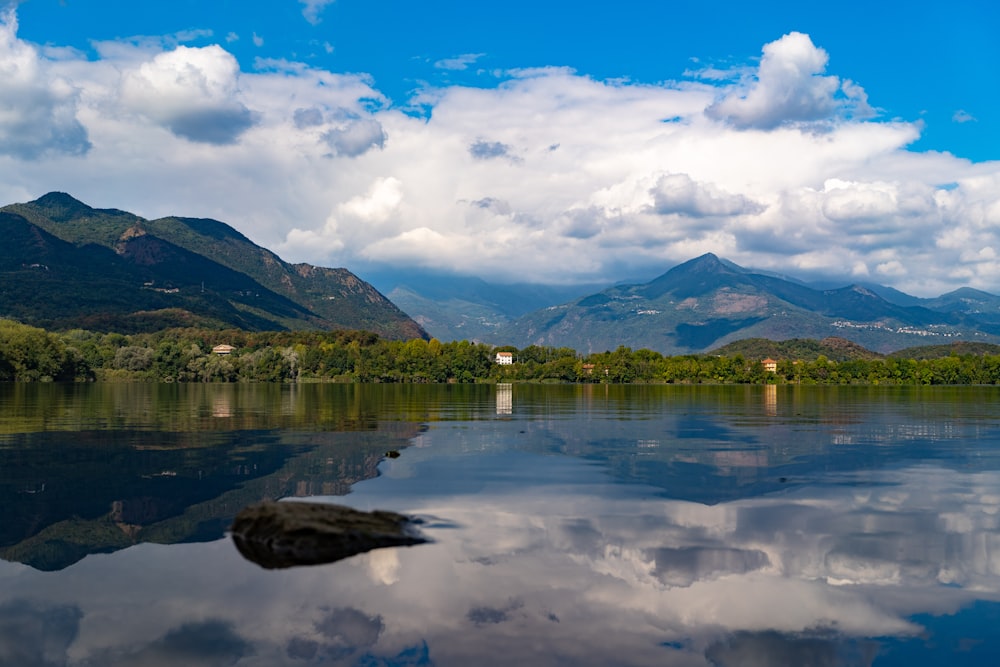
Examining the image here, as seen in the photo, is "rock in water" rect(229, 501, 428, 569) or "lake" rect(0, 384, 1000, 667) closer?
"lake" rect(0, 384, 1000, 667)

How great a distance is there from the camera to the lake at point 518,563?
56.5 feet

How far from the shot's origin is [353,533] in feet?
80.8

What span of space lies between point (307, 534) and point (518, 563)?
6502mm

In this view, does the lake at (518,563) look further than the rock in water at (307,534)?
No

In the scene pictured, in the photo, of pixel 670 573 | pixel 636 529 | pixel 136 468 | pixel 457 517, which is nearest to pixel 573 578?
pixel 670 573

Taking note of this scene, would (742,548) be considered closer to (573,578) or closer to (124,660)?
(573,578)

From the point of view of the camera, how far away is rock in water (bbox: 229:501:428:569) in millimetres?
23656

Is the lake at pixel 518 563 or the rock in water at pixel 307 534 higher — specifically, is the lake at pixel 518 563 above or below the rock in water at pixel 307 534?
below

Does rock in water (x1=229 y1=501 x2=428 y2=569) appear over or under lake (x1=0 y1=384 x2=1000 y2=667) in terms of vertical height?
over

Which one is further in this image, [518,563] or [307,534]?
[307,534]

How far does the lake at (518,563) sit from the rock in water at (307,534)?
72 cm

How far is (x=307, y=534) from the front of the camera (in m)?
24.1

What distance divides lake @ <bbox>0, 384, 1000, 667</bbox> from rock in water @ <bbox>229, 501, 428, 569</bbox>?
724 millimetres

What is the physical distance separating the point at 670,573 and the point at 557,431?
150ft
